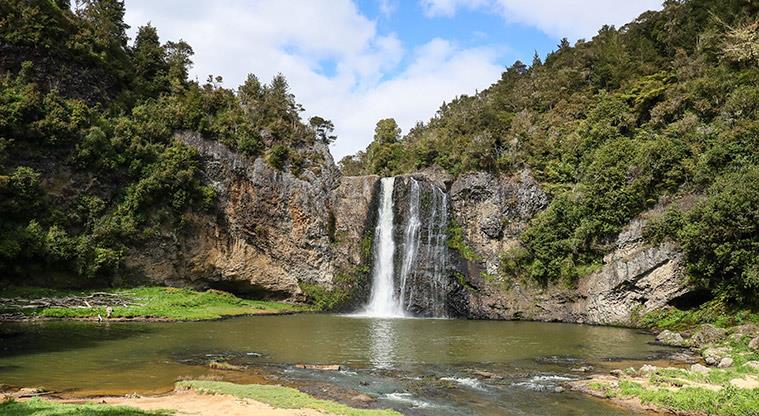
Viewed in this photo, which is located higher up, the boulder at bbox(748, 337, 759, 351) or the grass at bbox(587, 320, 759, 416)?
the boulder at bbox(748, 337, 759, 351)

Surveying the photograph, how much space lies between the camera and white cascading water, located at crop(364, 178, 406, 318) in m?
45.4

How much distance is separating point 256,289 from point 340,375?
99.5 ft

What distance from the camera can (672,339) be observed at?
27188 mm

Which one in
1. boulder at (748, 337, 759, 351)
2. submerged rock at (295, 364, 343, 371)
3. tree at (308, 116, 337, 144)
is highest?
tree at (308, 116, 337, 144)

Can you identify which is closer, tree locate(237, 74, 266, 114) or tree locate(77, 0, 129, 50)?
tree locate(77, 0, 129, 50)

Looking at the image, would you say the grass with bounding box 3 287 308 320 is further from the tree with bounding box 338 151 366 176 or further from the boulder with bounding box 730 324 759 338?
the tree with bounding box 338 151 366 176

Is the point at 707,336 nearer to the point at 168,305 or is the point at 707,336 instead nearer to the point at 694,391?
the point at 694,391

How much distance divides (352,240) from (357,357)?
92.6ft

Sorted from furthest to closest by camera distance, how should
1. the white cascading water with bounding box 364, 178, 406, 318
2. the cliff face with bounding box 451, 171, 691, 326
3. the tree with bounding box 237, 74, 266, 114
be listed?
the tree with bounding box 237, 74, 266, 114
the white cascading water with bounding box 364, 178, 406, 318
the cliff face with bounding box 451, 171, 691, 326

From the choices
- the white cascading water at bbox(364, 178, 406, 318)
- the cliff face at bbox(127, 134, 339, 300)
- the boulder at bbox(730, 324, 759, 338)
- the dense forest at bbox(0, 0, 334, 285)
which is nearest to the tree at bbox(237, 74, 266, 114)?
the dense forest at bbox(0, 0, 334, 285)

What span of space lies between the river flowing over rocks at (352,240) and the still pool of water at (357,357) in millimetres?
10135

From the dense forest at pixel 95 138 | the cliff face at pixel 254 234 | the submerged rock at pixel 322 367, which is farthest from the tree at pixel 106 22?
the submerged rock at pixel 322 367

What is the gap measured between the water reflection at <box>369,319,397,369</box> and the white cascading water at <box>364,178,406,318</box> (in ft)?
26.1

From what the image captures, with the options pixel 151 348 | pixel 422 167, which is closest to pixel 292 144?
pixel 422 167
